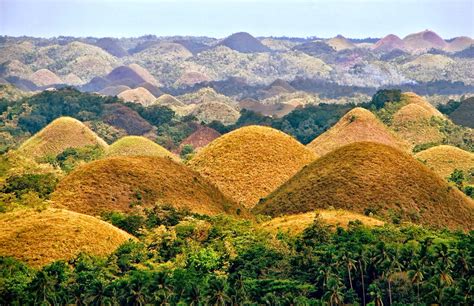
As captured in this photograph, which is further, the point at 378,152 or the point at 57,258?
the point at 378,152

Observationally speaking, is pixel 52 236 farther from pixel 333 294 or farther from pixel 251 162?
pixel 251 162

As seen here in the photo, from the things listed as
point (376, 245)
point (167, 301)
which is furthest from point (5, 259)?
point (376, 245)

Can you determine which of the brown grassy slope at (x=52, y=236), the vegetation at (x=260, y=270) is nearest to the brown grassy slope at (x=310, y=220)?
the vegetation at (x=260, y=270)

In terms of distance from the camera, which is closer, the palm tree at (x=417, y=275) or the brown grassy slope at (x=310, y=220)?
the palm tree at (x=417, y=275)

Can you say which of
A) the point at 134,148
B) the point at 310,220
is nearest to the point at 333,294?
the point at 310,220

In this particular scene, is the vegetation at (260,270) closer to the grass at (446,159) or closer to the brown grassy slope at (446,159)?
the grass at (446,159)

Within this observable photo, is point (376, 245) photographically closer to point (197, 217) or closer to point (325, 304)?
point (325, 304)

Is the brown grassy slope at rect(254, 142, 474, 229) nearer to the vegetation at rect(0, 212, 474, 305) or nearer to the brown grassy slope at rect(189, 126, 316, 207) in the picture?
the brown grassy slope at rect(189, 126, 316, 207)
